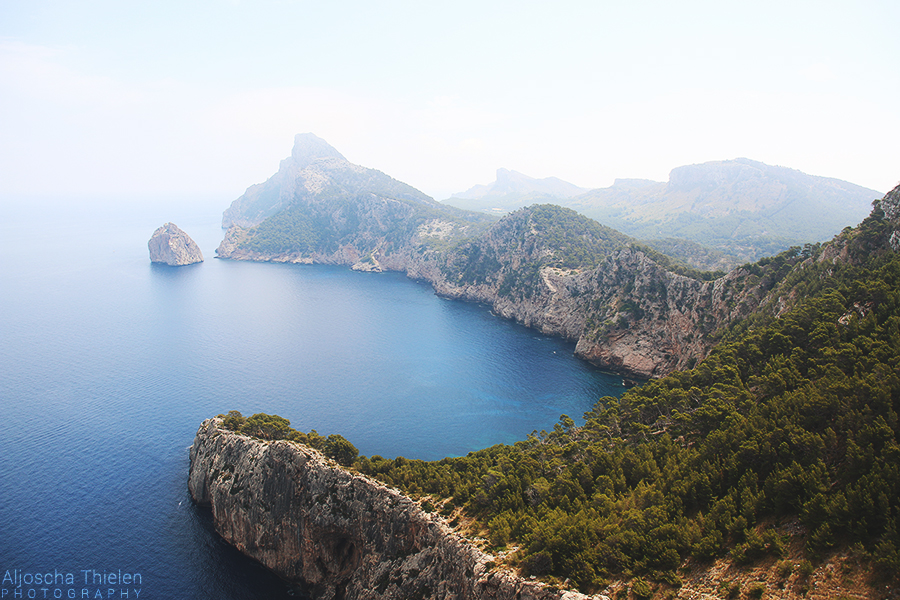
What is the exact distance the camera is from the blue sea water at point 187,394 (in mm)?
47719

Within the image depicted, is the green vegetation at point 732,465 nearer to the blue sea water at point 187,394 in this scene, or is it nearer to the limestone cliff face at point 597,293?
the blue sea water at point 187,394

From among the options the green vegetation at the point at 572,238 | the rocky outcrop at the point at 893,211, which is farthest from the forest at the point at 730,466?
the green vegetation at the point at 572,238

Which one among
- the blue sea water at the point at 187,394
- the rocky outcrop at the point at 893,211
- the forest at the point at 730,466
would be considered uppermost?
the rocky outcrop at the point at 893,211

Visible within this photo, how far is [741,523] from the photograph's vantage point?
87.7 feet

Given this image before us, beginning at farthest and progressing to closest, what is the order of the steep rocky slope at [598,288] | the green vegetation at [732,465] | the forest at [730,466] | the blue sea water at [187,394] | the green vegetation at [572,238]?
the green vegetation at [572,238]
the steep rocky slope at [598,288]
the blue sea water at [187,394]
the green vegetation at [732,465]
the forest at [730,466]

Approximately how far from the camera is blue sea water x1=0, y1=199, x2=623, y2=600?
1879 inches

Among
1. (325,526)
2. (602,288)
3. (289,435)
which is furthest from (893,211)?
(289,435)

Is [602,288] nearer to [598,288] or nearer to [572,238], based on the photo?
[598,288]

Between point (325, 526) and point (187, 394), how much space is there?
52152mm

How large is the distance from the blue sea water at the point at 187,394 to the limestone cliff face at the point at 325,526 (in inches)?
135

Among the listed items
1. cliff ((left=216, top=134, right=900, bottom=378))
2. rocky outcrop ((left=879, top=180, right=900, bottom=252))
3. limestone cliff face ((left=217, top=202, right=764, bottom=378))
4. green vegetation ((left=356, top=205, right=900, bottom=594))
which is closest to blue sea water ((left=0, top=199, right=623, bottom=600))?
limestone cliff face ((left=217, top=202, right=764, bottom=378))

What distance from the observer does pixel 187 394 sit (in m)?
82.0

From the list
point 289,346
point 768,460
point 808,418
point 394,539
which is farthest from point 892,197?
point 289,346

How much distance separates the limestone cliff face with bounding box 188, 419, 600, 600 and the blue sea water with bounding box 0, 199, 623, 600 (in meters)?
3.42
